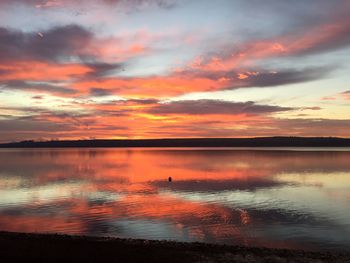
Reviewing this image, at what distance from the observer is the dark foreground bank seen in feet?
64.2

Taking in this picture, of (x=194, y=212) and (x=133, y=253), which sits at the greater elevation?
(x=133, y=253)

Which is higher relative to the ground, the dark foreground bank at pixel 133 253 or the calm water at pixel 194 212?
the dark foreground bank at pixel 133 253

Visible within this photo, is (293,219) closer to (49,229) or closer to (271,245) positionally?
(271,245)

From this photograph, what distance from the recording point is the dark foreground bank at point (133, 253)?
19.6 m

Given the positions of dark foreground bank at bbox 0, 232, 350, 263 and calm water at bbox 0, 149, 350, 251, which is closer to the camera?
dark foreground bank at bbox 0, 232, 350, 263

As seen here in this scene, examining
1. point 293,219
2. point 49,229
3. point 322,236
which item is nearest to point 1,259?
point 49,229

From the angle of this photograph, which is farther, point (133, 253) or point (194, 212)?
point (194, 212)

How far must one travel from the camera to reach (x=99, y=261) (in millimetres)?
19047

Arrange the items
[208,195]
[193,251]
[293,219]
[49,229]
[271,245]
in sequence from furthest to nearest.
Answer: [208,195], [293,219], [49,229], [271,245], [193,251]

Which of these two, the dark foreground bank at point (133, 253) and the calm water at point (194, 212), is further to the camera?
the calm water at point (194, 212)

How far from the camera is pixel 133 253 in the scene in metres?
20.6

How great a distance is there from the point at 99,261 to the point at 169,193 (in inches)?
1334

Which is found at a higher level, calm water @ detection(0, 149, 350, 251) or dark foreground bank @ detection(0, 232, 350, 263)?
dark foreground bank @ detection(0, 232, 350, 263)

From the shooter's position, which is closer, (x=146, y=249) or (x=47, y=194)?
(x=146, y=249)
